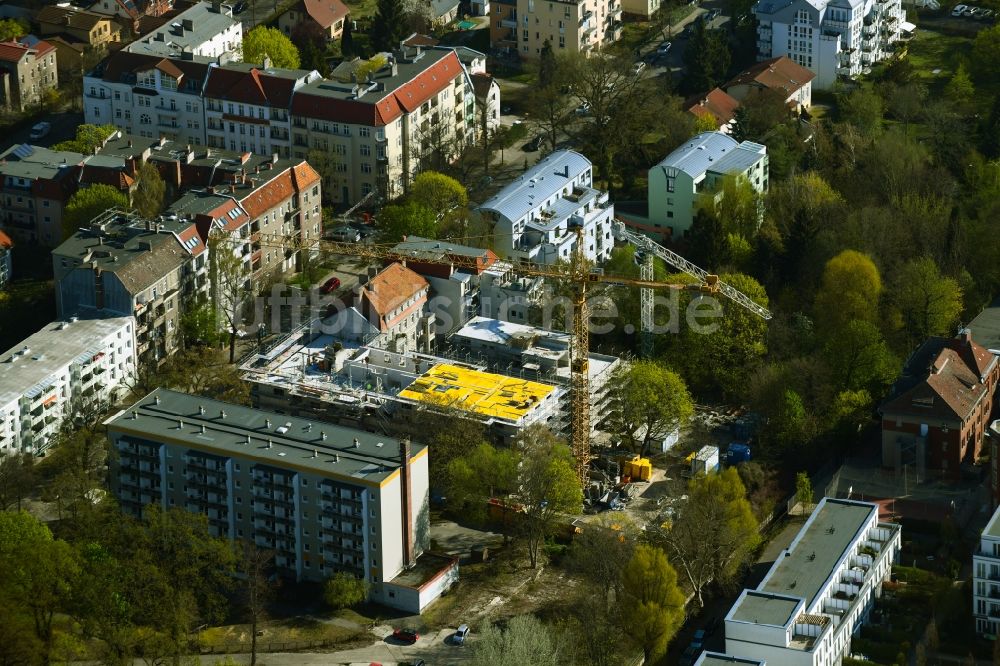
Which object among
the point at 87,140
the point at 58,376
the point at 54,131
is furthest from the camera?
the point at 54,131

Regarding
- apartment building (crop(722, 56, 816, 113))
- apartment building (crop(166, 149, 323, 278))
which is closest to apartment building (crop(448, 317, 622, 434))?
apartment building (crop(166, 149, 323, 278))

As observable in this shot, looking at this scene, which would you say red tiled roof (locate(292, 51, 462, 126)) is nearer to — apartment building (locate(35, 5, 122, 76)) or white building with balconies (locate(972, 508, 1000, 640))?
apartment building (locate(35, 5, 122, 76))

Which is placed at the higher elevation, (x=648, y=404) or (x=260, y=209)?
(x=260, y=209)

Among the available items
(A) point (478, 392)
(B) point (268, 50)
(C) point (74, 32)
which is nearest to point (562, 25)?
(B) point (268, 50)

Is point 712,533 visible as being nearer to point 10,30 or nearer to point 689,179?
point 689,179

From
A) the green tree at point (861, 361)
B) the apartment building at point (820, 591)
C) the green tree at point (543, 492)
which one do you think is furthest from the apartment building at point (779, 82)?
the apartment building at point (820, 591)
